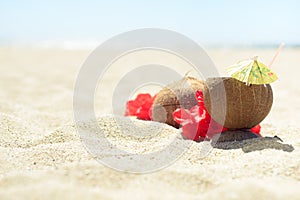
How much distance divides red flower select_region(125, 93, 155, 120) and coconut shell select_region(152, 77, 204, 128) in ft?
0.75

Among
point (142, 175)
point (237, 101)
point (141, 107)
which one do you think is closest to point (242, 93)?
point (237, 101)

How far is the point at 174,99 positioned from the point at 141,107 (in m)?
0.52

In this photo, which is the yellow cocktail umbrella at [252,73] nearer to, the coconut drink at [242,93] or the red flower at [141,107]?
the coconut drink at [242,93]

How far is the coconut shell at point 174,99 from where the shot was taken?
303 centimetres

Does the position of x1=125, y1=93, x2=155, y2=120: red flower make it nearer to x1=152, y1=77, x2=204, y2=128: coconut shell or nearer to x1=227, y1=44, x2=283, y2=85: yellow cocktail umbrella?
x1=152, y1=77, x2=204, y2=128: coconut shell

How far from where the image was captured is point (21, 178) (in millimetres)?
1876

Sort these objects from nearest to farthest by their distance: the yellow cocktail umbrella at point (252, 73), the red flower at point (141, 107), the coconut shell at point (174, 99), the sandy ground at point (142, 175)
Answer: the sandy ground at point (142, 175)
the yellow cocktail umbrella at point (252, 73)
the coconut shell at point (174, 99)
the red flower at point (141, 107)

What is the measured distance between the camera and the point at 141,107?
3.53 m

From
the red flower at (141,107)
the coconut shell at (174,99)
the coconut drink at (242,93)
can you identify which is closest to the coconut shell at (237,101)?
the coconut drink at (242,93)

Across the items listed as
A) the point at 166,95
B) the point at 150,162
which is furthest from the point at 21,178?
the point at 166,95

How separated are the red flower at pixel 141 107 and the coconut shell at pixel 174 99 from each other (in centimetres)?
23

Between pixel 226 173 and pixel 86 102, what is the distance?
298cm

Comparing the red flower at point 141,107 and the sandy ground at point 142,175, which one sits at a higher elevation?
the red flower at point 141,107

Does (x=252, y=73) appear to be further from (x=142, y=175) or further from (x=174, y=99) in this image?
(x=142, y=175)
